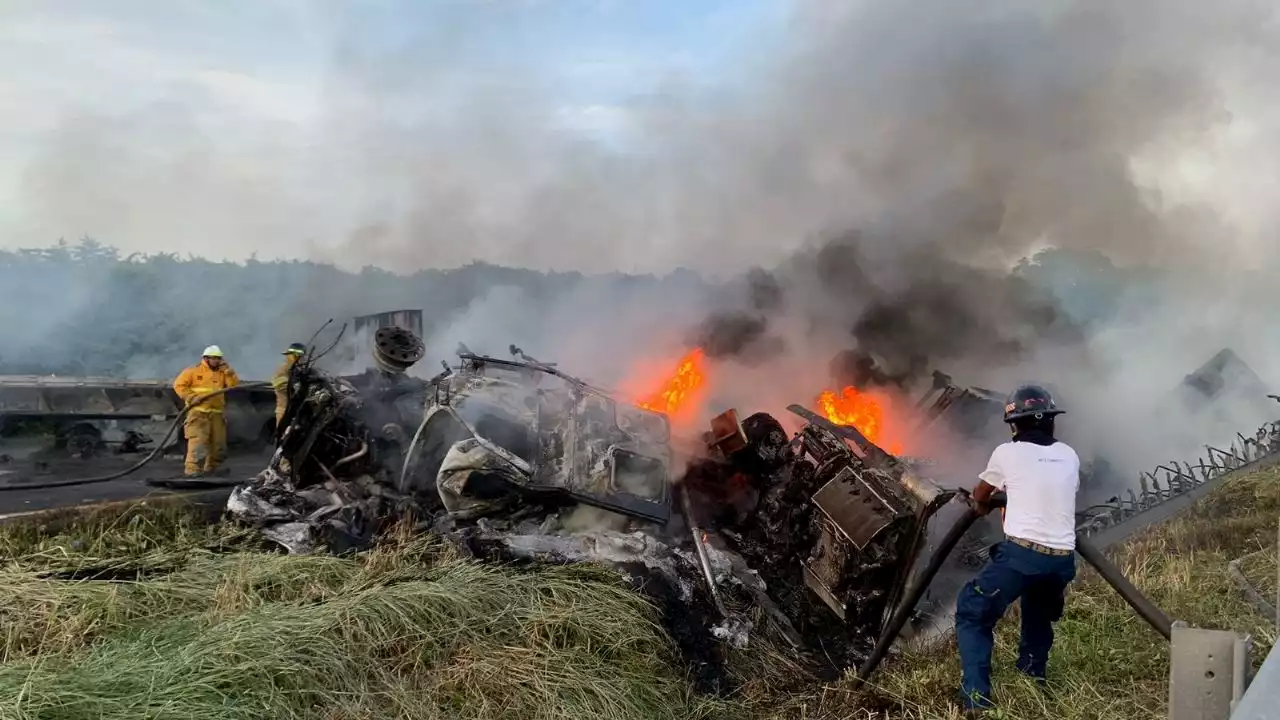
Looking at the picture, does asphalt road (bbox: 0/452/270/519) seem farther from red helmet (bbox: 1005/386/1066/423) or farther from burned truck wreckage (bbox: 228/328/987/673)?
red helmet (bbox: 1005/386/1066/423)

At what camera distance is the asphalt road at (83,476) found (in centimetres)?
729

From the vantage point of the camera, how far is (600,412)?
24.6ft

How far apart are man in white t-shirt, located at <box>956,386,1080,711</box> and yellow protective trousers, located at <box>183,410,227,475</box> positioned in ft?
27.2

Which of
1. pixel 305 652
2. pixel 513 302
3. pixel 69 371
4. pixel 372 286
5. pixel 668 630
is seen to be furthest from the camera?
pixel 372 286

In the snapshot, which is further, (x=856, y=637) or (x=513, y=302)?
(x=513, y=302)

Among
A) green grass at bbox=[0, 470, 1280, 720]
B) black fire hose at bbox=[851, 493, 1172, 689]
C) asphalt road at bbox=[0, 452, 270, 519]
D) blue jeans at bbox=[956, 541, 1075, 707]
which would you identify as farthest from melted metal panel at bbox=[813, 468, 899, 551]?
asphalt road at bbox=[0, 452, 270, 519]

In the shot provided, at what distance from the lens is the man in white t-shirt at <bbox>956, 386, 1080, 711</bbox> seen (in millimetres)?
3893

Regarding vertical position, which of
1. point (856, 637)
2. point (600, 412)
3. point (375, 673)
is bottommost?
point (856, 637)

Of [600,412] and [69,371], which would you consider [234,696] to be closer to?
[600,412]

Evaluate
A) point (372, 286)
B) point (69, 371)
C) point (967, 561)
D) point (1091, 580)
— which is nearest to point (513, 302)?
point (372, 286)

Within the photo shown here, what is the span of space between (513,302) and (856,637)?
1310 centimetres

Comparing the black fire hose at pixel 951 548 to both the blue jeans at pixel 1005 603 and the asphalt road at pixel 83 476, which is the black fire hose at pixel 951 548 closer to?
the blue jeans at pixel 1005 603

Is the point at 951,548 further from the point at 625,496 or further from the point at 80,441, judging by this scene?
the point at 80,441

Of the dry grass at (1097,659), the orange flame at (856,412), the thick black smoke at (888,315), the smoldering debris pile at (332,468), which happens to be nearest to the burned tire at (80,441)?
the smoldering debris pile at (332,468)
